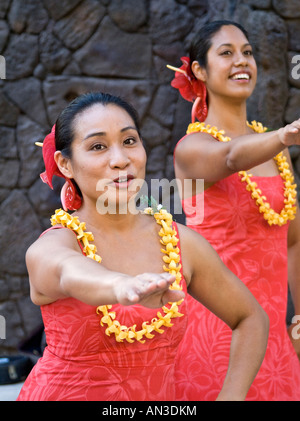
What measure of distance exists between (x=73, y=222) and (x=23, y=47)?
2537mm

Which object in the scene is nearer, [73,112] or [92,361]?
[92,361]

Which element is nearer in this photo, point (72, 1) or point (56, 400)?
point (56, 400)

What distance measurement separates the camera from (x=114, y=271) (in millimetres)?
1279

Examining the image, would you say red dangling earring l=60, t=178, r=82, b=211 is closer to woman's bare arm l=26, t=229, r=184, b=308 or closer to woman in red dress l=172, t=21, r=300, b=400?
woman's bare arm l=26, t=229, r=184, b=308

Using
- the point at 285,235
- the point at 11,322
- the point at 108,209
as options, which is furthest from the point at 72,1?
the point at 108,209

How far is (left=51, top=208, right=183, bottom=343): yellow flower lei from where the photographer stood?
142cm

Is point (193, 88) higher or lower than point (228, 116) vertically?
higher

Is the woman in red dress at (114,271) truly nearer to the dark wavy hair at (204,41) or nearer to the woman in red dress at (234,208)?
the woman in red dress at (234,208)

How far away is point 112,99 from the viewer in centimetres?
163

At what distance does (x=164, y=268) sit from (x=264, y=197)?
77 centimetres

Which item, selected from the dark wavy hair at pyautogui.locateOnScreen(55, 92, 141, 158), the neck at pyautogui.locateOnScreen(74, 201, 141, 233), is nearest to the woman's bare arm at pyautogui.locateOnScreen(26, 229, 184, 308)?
the neck at pyautogui.locateOnScreen(74, 201, 141, 233)

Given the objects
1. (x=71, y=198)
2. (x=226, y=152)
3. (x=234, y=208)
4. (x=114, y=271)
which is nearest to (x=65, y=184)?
(x=71, y=198)

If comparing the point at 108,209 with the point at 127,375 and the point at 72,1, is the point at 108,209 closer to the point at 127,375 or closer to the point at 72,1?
the point at 127,375

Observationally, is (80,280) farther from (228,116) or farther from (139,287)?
(228,116)
